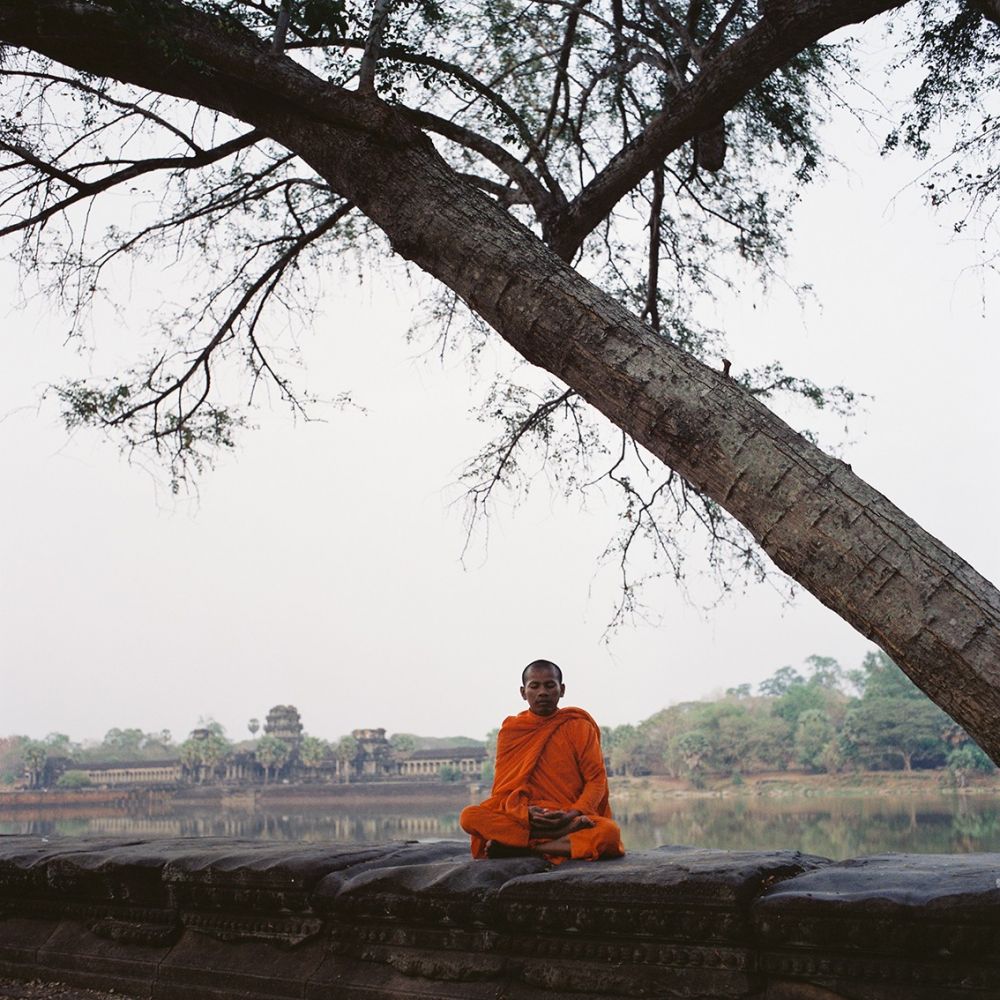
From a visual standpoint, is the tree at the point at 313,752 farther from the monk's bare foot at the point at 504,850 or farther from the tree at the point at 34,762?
the monk's bare foot at the point at 504,850

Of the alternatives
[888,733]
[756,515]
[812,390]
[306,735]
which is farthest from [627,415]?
[306,735]

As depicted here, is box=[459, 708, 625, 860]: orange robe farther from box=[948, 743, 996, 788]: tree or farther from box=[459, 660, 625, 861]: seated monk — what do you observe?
box=[948, 743, 996, 788]: tree

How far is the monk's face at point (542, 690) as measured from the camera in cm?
363

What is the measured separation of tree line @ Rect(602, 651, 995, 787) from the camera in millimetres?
34156

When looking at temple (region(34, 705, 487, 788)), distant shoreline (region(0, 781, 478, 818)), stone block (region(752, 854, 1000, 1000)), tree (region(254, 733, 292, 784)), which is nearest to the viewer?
stone block (region(752, 854, 1000, 1000))

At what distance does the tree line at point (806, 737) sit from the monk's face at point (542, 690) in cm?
3055

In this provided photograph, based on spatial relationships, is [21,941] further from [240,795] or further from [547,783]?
[240,795]

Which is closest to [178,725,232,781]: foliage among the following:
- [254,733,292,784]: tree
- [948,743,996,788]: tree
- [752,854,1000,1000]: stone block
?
[254,733,292,784]: tree

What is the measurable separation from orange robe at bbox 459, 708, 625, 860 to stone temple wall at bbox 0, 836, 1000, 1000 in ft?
0.42

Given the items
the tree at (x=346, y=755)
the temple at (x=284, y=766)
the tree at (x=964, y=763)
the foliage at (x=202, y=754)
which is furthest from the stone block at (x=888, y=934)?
the foliage at (x=202, y=754)

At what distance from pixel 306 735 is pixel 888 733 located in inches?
906

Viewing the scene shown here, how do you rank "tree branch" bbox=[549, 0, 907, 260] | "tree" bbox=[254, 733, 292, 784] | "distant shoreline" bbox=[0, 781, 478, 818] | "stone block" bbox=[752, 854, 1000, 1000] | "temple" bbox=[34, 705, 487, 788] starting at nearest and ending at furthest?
"stone block" bbox=[752, 854, 1000, 1000] < "tree branch" bbox=[549, 0, 907, 260] < "distant shoreline" bbox=[0, 781, 478, 818] < "temple" bbox=[34, 705, 487, 788] < "tree" bbox=[254, 733, 292, 784]

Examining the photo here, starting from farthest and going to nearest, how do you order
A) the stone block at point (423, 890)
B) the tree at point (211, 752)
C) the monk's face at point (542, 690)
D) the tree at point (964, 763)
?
the tree at point (211, 752) < the tree at point (964, 763) < the monk's face at point (542, 690) < the stone block at point (423, 890)

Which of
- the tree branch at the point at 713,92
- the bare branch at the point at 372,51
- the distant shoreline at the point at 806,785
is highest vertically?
the bare branch at the point at 372,51
